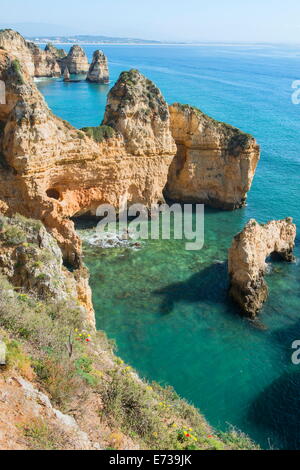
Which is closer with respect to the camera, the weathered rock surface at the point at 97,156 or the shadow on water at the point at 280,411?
the shadow on water at the point at 280,411

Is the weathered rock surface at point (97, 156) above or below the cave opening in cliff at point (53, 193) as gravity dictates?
above

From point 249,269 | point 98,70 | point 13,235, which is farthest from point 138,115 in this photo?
point 98,70

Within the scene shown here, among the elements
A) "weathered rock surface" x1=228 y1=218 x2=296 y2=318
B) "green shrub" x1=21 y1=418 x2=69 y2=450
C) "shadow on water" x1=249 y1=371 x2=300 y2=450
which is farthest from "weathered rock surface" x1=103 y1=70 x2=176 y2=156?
"green shrub" x1=21 y1=418 x2=69 y2=450

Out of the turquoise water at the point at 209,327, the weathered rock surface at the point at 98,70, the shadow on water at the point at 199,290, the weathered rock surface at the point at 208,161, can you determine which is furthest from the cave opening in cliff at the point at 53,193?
the weathered rock surface at the point at 98,70

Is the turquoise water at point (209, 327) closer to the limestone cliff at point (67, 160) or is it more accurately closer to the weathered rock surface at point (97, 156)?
the weathered rock surface at point (97, 156)

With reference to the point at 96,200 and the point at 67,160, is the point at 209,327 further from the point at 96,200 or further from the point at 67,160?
the point at 67,160

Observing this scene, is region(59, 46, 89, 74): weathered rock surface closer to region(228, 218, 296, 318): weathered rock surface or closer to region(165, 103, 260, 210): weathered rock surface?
region(165, 103, 260, 210): weathered rock surface

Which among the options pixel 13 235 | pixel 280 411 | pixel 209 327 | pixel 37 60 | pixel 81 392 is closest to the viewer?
pixel 81 392
